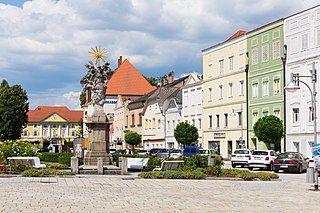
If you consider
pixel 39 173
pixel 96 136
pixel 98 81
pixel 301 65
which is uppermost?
pixel 301 65

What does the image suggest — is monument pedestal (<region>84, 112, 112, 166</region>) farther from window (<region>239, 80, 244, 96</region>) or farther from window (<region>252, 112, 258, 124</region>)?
window (<region>239, 80, 244, 96</region>)

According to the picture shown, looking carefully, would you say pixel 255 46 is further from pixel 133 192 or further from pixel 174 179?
pixel 133 192

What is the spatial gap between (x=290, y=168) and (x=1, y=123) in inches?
2580

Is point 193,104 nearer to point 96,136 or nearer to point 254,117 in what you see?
point 254,117

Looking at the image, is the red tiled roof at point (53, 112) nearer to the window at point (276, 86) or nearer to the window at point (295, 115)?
the window at point (276, 86)

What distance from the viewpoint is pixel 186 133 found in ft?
228

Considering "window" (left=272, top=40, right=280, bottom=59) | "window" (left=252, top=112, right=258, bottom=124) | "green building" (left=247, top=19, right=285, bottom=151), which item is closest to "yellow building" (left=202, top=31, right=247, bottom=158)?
"green building" (left=247, top=19, right=285, bottom=151)

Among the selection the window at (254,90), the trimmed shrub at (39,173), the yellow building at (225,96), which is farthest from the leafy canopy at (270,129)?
the trimmed shrub at (39,173)

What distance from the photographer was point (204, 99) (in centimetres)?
7144

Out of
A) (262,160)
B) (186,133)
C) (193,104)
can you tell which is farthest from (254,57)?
(262,160)

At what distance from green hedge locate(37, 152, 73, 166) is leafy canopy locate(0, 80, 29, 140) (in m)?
52.3

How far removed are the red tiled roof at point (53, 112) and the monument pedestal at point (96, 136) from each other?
471 feet

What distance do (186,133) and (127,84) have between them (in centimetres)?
4956

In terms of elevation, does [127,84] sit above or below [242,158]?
above
